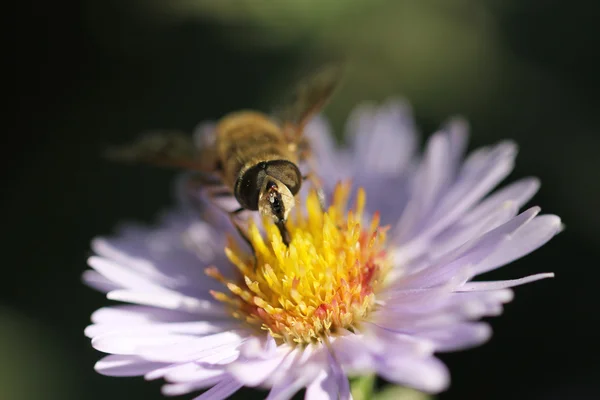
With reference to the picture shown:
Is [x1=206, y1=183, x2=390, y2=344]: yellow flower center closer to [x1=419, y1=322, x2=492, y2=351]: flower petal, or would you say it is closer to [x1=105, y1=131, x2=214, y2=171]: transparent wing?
[x1=105, y1=131, x2=214, y2=171]: transparent wing

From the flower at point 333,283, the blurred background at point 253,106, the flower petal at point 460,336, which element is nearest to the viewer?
the flower petal at point 460,336

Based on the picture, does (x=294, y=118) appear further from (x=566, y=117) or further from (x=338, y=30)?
(x=566, y=117)

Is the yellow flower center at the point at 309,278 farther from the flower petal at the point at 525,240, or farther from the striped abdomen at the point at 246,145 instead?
the flower petal at the point at 525,240

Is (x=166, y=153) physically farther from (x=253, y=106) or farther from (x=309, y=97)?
(x=253, y=106)

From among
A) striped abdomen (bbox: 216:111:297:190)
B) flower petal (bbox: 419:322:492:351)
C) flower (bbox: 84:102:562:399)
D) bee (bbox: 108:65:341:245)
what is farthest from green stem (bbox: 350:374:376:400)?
striped abdomen (bbox: 216:111:297:190)

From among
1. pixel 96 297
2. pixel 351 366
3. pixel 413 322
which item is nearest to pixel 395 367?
pixel 351 366

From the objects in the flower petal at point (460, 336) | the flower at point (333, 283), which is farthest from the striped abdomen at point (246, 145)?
the flower petal at point (460, 336)

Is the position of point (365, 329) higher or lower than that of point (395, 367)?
higher
